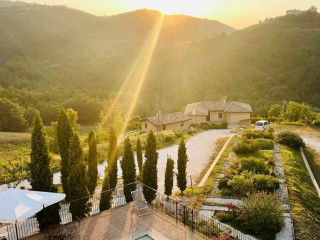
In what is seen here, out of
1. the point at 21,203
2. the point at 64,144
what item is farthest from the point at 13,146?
the point at 21,203

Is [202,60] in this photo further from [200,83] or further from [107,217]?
[107,217]

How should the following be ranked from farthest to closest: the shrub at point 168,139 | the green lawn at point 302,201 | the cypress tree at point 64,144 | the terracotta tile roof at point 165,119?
the terracotta tile roof at point 165,119 → the shrub at point 168,139 → the cypress tree at point 64,144 → the green lawn at point 302,201

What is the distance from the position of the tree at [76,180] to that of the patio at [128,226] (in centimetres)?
58

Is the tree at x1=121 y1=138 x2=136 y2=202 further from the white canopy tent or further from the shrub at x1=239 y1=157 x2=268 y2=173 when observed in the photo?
the shrub at x1=239 y1=157 x2=268 y2=173

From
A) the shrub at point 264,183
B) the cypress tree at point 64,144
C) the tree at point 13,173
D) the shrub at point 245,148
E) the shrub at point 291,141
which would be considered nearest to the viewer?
the cypress tree at point 64,144

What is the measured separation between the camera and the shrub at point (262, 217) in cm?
930

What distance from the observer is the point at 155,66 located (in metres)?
112

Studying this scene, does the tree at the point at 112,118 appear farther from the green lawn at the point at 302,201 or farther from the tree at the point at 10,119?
the green lawn at the point at 302,201

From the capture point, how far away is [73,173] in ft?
33.6

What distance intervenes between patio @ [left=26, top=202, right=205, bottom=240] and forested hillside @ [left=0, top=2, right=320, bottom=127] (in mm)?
52327

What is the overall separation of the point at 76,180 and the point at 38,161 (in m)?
1.59

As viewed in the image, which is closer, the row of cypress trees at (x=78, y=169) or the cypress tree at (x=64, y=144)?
the row of cypress trees at (x=78, y=169)

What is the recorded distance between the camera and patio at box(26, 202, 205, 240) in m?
9.20

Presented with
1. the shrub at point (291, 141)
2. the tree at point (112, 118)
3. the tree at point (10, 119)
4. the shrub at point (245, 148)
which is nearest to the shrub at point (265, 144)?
the shrub at point (245, 148)
